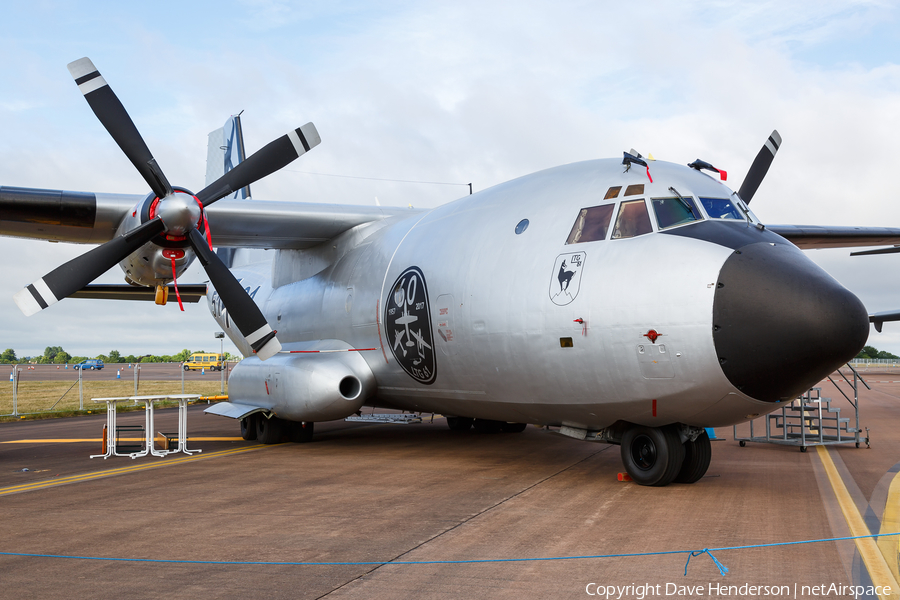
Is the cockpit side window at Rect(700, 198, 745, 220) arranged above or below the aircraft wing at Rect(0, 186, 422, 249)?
below

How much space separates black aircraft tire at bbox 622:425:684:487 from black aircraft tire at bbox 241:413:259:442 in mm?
8259

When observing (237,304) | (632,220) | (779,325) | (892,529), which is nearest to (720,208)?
(632,220)

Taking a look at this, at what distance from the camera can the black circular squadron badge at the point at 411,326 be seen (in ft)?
35.2

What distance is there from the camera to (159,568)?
17.4ft

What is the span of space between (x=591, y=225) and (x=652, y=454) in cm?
284

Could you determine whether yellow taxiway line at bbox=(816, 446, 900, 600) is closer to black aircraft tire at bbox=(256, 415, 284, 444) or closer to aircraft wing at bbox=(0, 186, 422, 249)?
aircraft wing at bbox=(0, 186, 422, 249)

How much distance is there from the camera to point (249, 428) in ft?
47.9

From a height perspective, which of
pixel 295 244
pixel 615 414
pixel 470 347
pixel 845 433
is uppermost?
pixel 295 244

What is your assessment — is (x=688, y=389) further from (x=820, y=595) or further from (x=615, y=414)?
(x=820, y=595)

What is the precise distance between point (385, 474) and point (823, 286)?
588cm

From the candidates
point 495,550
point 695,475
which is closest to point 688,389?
point 695,475

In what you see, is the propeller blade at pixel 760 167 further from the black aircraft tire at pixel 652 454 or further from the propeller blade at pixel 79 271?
the propeller blade at pixel 79 271

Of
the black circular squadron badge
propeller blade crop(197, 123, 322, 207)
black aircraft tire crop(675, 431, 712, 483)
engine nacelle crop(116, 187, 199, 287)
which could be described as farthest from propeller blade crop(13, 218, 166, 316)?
black aircraft tire crop(675, 431, 712, 483)

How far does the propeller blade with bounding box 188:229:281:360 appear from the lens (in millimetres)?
11203
